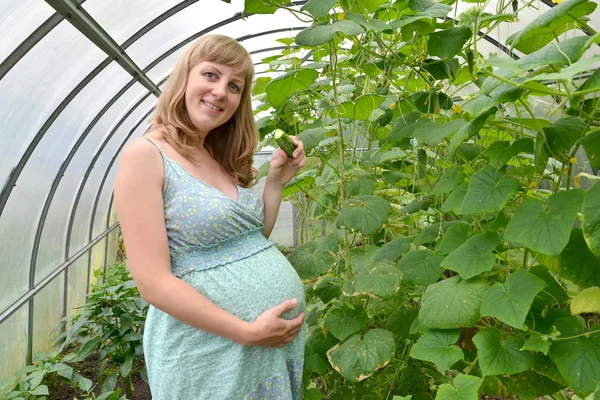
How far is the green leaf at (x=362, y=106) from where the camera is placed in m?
1.87

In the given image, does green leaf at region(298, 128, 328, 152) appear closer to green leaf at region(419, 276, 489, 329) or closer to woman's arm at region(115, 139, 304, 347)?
woman's arm at region(115, 139, 304, 347)

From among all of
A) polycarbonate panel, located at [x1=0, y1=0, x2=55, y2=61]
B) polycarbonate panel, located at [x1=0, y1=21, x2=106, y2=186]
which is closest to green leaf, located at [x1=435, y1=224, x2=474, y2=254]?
polycarbonate panel, located at [x1=0, y1=0, x2=55, y2=61]

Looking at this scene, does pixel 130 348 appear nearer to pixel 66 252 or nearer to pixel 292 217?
pixel 66 252

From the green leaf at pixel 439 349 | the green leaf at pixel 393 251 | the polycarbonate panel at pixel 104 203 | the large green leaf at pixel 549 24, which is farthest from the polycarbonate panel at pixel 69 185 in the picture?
the large green leaf at pixel 549 24

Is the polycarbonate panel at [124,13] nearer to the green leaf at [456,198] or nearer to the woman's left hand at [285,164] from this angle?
the woman's left hand at [285,164]

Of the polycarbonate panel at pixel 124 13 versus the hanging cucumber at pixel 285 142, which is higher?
the polycarbonate panel at pixel 124 13

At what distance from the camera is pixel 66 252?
225 inches

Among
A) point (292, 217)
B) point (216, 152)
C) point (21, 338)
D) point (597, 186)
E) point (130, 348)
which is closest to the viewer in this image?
point (597, 186)

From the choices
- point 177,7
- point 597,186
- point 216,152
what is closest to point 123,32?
point 177,7

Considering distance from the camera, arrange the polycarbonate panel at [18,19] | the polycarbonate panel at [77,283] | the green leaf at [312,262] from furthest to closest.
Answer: the polycarbonate panel at [77,283]
the polycarbonate panel at [18,19]
the green leaf at [312,262]

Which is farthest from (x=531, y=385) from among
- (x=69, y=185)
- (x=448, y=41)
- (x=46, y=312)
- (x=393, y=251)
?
(x=69, y=185)

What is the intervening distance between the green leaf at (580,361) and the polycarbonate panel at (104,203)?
6976mm

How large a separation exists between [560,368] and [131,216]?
1.06 meters

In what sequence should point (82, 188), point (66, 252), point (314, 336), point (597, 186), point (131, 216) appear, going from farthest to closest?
1. point (82, 188)
2. point (66, 252)
3. point (314, 336)
4. point (131, 216)
5. point (597, 186)
